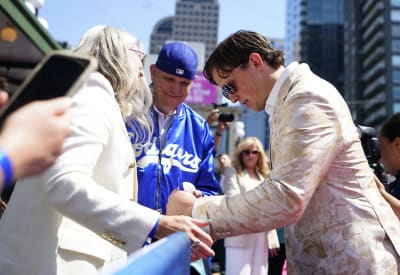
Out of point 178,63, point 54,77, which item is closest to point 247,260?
point 178,63

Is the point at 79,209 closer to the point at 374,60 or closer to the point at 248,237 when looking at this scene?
the point at 248,237

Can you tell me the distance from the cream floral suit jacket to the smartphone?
779 millimetres

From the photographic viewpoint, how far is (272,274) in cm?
468

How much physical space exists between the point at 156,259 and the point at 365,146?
5.37ft

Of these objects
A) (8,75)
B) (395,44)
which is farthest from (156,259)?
(395,44)

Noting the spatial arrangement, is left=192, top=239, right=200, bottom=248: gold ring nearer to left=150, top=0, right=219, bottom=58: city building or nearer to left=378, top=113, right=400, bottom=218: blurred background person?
left=378, top=113, right=400, bottom=218: blurred background person

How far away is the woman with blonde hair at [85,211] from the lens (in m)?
1.19

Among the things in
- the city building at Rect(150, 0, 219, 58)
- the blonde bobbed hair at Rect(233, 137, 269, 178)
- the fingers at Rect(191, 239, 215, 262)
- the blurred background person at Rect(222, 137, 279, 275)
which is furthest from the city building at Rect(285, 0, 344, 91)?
the fingers at Rect(191, 239, 215, 262)

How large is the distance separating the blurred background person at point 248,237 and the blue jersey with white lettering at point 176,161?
165 cm

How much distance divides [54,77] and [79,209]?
512 mm

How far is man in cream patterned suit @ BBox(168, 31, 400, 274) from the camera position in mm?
1350

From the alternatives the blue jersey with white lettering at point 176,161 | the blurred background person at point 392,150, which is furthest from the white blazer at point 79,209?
the blurred background person at point 392,150

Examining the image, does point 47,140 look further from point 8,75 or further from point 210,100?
point 210,100

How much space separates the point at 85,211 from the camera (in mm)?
1194
